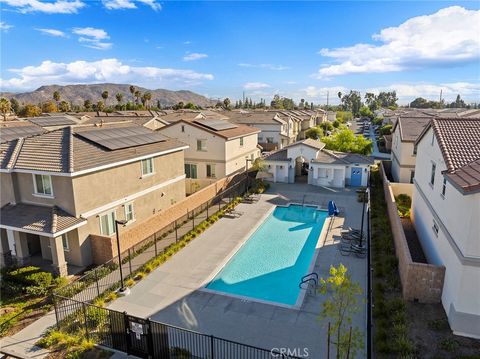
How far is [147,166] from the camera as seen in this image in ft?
75.4

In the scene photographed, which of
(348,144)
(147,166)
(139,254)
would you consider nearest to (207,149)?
(147,166)

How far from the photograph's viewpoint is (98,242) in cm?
1806

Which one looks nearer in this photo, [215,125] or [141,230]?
[141,230]

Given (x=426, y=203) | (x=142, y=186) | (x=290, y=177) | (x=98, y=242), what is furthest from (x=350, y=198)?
(x=98, y=242)

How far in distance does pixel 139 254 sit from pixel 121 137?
849 cm

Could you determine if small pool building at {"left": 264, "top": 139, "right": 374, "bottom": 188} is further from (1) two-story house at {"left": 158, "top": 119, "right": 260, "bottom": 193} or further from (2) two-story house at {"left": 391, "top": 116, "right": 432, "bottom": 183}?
(1) two-story house at {"left": 158, "top": 119, "right": 260, "bottom": 193}

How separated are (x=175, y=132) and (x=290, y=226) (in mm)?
16820

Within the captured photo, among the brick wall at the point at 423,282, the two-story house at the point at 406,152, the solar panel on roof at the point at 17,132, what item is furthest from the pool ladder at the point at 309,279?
the solar panel on roof at the point at 17,132

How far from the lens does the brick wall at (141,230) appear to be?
58.9 feet

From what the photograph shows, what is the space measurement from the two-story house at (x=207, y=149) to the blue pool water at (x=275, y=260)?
360 inches

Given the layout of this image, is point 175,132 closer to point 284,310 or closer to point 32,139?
point 32,139

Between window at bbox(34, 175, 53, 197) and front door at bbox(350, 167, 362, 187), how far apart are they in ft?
88.5

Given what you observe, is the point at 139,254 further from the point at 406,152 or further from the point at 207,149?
the point at 406,152

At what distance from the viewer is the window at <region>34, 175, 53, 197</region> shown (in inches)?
706
